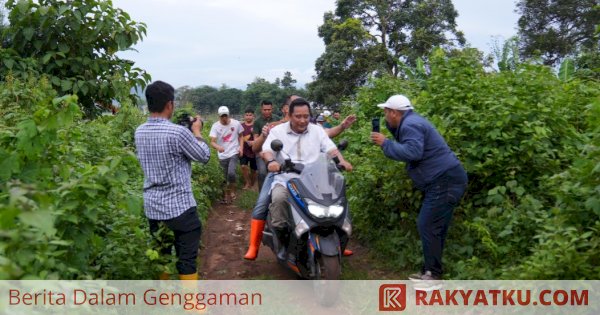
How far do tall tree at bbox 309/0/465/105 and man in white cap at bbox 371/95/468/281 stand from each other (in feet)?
71.4

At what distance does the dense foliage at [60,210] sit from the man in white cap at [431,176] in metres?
2.31

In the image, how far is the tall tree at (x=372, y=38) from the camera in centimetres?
2691

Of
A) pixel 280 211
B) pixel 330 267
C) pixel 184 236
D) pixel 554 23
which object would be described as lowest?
pixel 330 267

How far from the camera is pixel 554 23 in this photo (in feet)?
99.4

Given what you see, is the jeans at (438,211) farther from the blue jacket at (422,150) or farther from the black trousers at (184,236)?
the black trousers at (184,236)

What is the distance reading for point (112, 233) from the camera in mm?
4039

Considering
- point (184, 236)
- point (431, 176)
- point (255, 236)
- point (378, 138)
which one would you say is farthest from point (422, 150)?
point (184, 236)

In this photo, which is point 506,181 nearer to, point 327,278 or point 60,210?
point 327,278

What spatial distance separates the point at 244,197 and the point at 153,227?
5.83m

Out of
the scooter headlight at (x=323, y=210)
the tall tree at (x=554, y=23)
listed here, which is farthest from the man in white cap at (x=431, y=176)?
the tall tree at (x=554, y=23)

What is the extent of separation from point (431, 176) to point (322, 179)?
100 centimetres

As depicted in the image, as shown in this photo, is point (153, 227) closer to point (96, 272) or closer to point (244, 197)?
point (96, 272)

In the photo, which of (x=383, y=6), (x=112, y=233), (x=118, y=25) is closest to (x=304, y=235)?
(x=112, y=233)

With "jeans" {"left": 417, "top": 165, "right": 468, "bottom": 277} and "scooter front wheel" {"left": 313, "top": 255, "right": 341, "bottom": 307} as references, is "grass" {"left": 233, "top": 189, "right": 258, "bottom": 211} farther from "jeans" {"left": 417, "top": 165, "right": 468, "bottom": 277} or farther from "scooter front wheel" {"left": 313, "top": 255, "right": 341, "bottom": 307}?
"jeans" {"left": 417, "top": 165, "right": 468, "bottom": 277}
